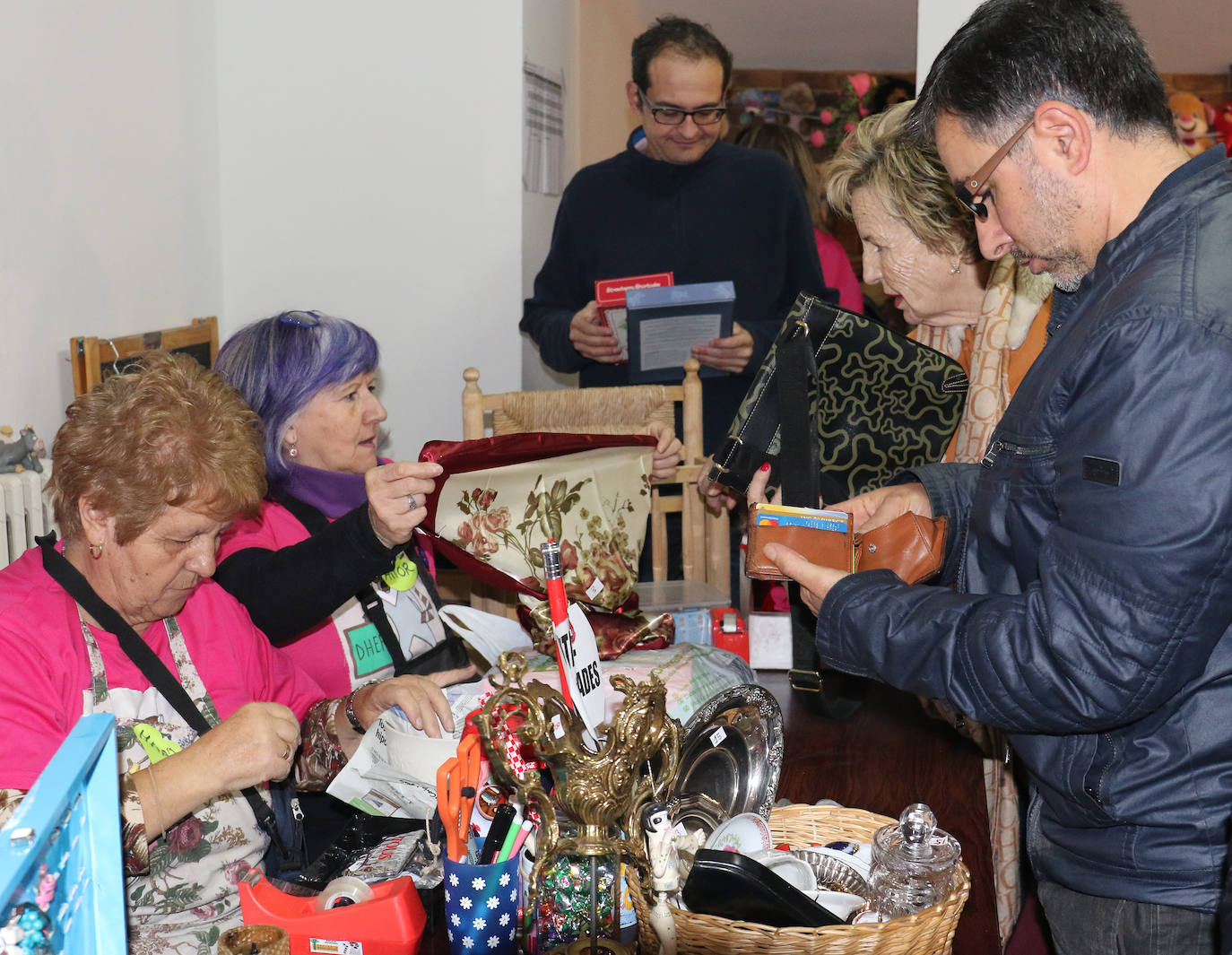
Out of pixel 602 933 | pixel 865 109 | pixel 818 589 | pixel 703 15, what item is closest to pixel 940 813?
pixel 818 589

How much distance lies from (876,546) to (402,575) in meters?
0.89

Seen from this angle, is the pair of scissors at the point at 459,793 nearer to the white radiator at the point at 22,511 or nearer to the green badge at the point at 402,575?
the green badge at the point at 402,575

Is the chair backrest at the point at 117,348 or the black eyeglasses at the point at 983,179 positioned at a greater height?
the black eyeglasses at the point at 983,179

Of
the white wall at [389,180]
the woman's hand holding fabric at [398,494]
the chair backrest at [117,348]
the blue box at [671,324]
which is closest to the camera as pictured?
the woman's hand holding fabric at [398,494]

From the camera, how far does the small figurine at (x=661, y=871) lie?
1083mm

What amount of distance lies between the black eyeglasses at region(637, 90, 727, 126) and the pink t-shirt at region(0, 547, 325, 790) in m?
1.98

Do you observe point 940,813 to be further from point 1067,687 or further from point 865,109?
point 865,109

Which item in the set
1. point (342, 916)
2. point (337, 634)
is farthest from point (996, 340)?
point (342, 916)

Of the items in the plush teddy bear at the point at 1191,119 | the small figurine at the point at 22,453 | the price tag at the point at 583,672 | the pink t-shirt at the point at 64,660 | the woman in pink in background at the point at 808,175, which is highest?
the plush teddy bear at the point at 1191,119

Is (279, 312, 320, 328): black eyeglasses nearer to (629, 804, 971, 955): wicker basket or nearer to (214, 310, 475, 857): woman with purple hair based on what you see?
(214, 310, 475, 857): woman with purple hair

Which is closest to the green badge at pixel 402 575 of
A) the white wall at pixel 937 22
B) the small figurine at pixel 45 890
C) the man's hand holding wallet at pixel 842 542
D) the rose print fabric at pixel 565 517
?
the rose print fabric at pixel 565 517

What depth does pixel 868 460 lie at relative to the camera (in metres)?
2.21

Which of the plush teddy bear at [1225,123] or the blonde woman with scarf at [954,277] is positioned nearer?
the blonde woman with scarf at [954,277]

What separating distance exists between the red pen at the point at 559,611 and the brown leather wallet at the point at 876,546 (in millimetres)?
556
